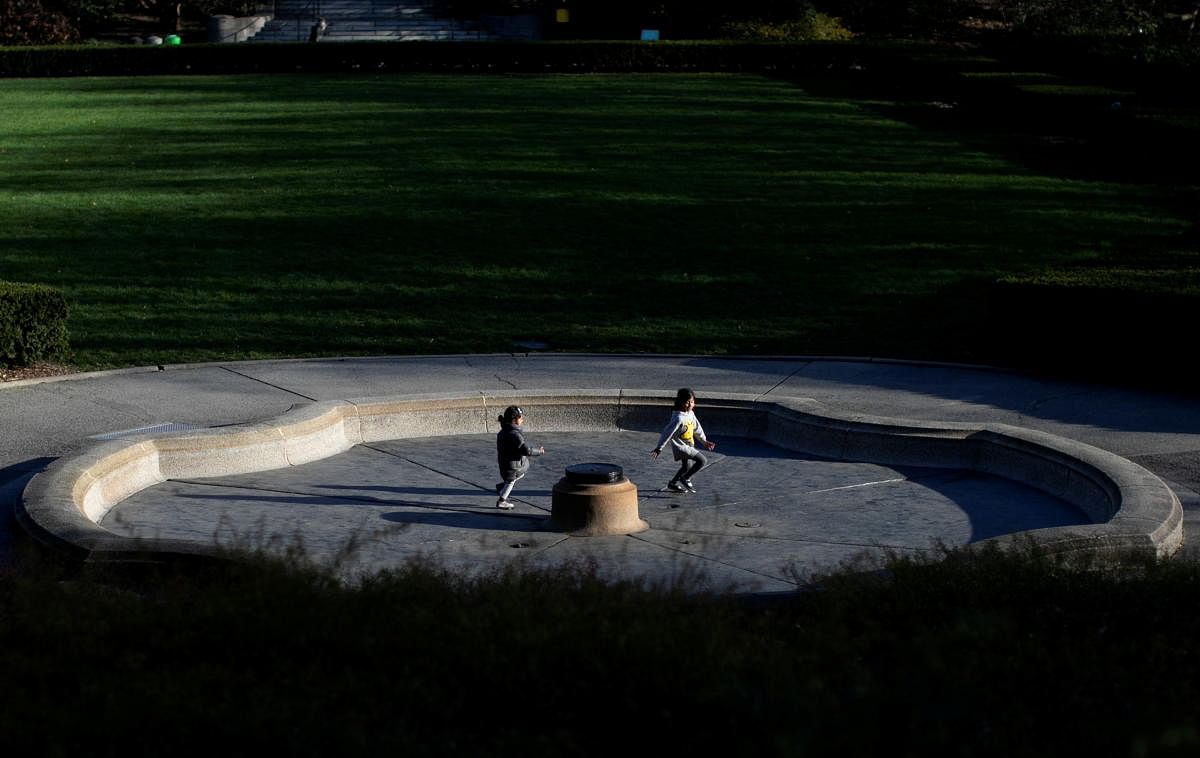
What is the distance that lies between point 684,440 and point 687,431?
0.26 ft

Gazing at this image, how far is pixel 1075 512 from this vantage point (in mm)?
10508

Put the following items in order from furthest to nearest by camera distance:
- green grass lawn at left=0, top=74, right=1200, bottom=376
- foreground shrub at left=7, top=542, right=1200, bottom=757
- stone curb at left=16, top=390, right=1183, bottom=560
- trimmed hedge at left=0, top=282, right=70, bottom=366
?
green grass lawn at left=0, top=74, right=1200, bottom=376
trimmed hedge at left=0, top=282, right=70, bottom=366
stone curb at left=16, top=390, right=1183, bottom=560
foreground shrub at left=7, top=542, right=1200, bottom=757

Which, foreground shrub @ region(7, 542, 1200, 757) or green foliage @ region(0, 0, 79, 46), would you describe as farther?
green foliage @ region(0, 0, 79, 46)

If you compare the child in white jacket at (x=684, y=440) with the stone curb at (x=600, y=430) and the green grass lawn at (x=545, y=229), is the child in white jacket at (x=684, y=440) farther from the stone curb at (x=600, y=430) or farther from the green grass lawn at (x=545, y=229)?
the green grass lawn at (x=545, y=229)

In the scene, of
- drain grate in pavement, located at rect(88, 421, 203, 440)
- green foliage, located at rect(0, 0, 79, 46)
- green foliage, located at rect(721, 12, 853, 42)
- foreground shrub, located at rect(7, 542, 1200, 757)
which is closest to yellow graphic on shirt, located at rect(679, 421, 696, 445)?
foreground shrub, located at rect(7, 542, 1200, 757)

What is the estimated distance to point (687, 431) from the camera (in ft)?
35.9

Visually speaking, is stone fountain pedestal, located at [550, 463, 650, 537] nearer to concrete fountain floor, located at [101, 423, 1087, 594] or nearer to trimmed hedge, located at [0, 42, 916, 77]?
concrete fountain floor, located at [101, 423, 1087, 594]

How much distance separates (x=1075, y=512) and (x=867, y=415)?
224 centimetres

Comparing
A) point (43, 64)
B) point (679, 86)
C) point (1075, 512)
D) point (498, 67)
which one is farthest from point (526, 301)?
point (43, 64)

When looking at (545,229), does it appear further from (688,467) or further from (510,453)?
(510,453)

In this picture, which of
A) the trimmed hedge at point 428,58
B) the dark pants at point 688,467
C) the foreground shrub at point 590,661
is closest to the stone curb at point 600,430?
the foreground shrub at point 590,661

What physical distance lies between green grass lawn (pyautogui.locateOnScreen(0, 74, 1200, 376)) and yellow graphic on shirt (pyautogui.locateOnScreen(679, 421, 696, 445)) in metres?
5.19

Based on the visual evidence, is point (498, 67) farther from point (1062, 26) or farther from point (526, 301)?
point (526, 301)

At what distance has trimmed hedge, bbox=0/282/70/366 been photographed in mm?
14203
